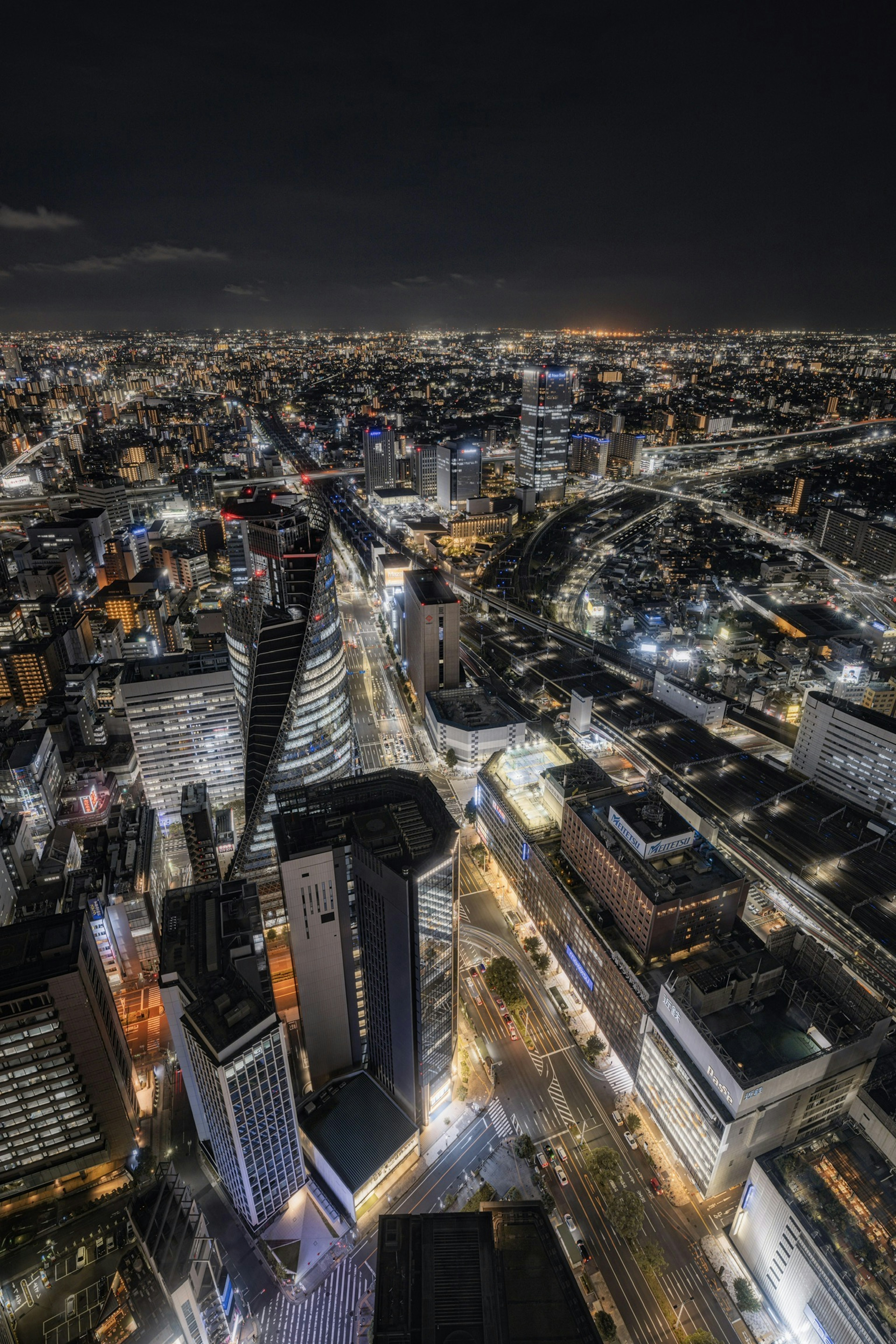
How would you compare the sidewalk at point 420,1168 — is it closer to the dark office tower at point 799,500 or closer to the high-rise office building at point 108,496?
the high-rise office building at point 108,496

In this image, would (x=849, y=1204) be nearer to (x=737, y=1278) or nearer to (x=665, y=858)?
(x=737, y=1278)

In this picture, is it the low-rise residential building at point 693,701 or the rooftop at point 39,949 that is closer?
the rooftop at point 39,949

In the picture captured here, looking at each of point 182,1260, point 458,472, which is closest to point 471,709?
point 182,1260

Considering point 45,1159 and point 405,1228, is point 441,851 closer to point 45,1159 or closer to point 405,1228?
point 405,1228

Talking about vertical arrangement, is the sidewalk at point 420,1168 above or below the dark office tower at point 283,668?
below

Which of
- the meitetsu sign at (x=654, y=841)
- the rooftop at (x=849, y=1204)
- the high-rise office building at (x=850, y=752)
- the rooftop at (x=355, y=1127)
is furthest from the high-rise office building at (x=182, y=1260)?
the high-rise office building at (x=850, y=752)

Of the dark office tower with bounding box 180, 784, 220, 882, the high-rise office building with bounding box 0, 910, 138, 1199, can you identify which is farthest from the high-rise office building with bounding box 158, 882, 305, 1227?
the dark office tower with bounding box 180, 784, 220, 882
